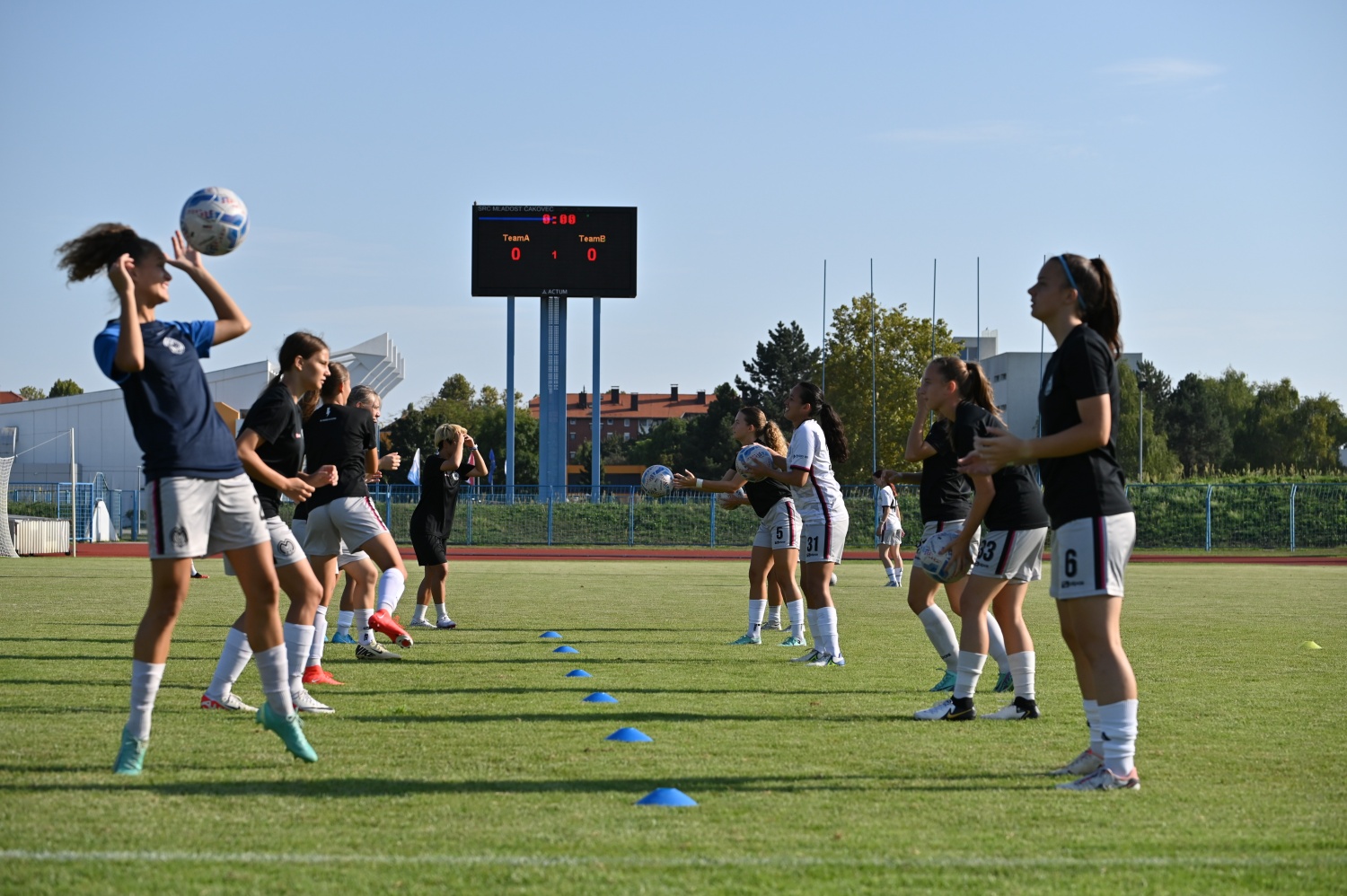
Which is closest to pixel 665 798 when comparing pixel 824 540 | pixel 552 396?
pixel 824 540

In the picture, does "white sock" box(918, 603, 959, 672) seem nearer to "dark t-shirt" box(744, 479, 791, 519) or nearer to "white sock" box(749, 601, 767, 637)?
"dark t-shirt" box(744, 479, 791, 519)

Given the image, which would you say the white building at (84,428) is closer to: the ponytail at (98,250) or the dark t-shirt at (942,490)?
the dark t-shirt at (942,490)

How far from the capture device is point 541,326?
44781 mm

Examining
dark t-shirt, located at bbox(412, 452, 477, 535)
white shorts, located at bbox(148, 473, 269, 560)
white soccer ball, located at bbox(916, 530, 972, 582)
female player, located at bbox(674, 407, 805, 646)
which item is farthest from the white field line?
dark t-shirt, located at bbox(412, 452, 477, 535)

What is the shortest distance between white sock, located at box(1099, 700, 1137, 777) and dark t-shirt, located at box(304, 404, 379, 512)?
5.16 metres

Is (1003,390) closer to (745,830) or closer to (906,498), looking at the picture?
(906,498)

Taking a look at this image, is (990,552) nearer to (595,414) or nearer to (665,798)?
(665,798)

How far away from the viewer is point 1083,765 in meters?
5.67

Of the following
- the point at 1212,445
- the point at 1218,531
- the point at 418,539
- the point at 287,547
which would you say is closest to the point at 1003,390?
the point at 1212,445

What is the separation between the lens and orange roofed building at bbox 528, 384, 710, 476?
6206 inches

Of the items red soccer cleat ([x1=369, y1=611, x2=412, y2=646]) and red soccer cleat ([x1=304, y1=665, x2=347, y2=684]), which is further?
red soccer cleat ([x1=369, y1=611, x2=412, y2=646])

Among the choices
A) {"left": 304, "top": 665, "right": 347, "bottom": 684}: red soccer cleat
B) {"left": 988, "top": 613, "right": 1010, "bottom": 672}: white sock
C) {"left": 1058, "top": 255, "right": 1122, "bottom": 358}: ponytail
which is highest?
{"left": 1058, "top": 255, "right": 1122, "bottom": 358}: ponytail

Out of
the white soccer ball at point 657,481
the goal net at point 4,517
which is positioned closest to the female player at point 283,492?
the white soccer ball at point 657,481

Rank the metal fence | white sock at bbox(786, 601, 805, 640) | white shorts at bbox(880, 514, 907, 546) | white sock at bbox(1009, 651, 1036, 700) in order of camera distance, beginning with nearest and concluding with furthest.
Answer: white sock at bbox(1009, 651, 1036, 700) < white sock at bbox(786, 601, 805, 640) < white shorts at bbox(880, 514, 907, 546) < the metal fence
